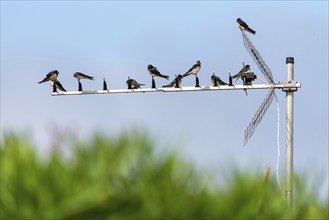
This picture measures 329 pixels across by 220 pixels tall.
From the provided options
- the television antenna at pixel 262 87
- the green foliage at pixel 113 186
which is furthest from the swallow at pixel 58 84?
the green foliage at pixel 113 186

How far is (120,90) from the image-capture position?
26.3m

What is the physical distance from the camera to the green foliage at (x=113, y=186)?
746cm

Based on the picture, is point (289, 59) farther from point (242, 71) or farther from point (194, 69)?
point (194, 69)

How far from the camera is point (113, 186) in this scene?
25.2 ft

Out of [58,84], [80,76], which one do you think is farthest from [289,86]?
[80,76]

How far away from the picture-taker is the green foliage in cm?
746

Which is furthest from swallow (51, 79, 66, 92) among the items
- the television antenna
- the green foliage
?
the green foliage

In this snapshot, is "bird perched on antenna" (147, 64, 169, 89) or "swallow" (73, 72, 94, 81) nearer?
"bird perched on antenna" (147, 64, 169, 89)

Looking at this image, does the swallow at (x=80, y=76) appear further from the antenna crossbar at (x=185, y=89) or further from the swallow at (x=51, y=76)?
the antenna crossbar at (x=185, y=89)

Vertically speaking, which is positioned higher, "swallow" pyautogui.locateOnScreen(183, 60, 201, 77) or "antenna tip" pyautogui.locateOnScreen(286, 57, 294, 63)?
"antenna tip" pyautogui.locateOnScreen(286, 57, 294, 63)

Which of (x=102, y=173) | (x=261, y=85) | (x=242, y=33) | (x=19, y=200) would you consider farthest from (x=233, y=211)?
(x=242, y=33)

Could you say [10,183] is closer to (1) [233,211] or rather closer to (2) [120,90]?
(1) [233,211]

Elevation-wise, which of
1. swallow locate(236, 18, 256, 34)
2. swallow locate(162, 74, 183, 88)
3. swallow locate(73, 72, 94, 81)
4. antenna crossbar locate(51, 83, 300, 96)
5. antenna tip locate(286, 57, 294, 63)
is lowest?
antenna crossbar locate(51, 83, 300, 96)

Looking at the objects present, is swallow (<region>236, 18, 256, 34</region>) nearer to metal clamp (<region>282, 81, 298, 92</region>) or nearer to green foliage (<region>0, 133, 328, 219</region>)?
metal clamp (<region>282, 81, 298, 92</region>)
